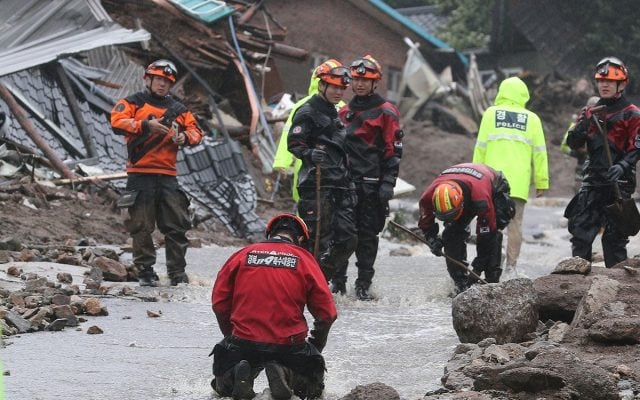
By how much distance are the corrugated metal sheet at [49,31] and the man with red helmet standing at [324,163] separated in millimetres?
7633

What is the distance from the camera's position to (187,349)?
25.4 ft

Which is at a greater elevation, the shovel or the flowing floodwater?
the shovel

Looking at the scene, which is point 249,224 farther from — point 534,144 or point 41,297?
point 41,297

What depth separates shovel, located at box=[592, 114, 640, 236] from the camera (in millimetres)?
9930

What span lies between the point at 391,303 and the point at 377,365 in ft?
9.11

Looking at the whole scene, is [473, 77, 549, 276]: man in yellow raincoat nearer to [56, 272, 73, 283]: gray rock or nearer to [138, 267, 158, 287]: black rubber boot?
[138, 267, 158, 287]: black rubber boot

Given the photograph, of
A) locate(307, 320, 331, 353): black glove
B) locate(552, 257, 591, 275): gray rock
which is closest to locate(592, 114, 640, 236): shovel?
locate(552, 257, 591, 275): gray rock

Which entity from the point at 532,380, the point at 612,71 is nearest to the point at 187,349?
the point at 532,380

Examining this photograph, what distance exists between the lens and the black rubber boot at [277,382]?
6074 millimetres

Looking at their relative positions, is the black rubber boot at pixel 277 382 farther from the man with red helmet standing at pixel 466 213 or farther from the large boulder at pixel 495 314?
the man with red helmet standing at pixel 466 213

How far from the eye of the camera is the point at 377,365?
289 inches

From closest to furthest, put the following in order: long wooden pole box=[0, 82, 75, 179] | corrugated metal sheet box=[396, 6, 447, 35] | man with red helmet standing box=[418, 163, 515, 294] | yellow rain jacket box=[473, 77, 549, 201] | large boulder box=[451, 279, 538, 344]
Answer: large boulder box=[451, 279, 538, 344], man with red helmet standing box=[418, 163, 515, 294], yellow rain jacket box=[473, 77, 549, 201], long wooden pole box=[0, 82, 75, 179], corrugated metal sheet box=[396, 6, 447, 35]

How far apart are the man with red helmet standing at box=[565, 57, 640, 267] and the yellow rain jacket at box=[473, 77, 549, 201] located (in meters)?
1.32

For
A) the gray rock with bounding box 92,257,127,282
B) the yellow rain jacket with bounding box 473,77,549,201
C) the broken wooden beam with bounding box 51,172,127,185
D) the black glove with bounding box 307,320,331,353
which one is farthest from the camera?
the broken wooden beam with bounding box 51,172,127,185
